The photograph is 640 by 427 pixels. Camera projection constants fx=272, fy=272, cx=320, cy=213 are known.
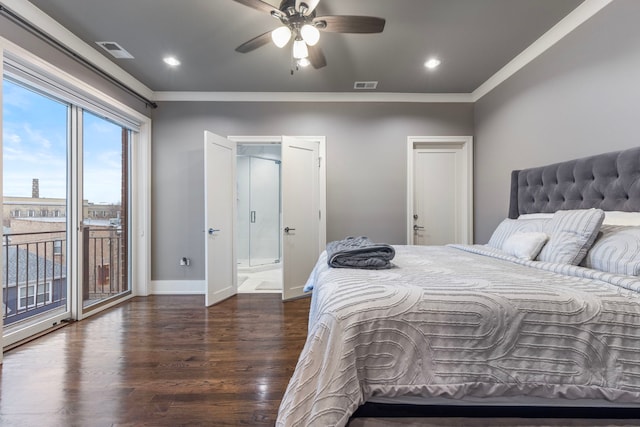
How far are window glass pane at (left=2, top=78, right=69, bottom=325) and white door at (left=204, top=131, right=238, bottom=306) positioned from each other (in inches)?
52.0

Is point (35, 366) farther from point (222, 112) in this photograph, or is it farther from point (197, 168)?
point (222, 112)

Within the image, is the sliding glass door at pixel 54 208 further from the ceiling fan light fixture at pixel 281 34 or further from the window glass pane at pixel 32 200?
the ceiling fan light fixture at pixel 281 34

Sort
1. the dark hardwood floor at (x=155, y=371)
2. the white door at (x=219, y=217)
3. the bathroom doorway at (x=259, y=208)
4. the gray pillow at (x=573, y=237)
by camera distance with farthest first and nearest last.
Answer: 1. the bathroom doorway at (x=259, y=208)
2. the white door at (x=219, y=217)
3. the gray pillow at (x=573, y=237)
4. the dark hardwood floor at (x=155, y=371)

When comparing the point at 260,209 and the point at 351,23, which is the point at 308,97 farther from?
the point at 260,209

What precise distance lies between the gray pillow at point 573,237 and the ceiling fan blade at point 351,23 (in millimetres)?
1741

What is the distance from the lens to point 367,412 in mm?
1017

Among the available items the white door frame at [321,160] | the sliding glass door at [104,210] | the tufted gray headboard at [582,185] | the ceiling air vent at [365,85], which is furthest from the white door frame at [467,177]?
the sliding glass door at [104,210]

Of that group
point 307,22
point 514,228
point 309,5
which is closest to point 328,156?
point 307,22

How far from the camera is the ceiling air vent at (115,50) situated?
8.50 ft

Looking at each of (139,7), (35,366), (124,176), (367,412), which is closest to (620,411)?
(367,412)

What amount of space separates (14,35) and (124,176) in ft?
5.57

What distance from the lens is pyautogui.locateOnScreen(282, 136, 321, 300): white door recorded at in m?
3.40

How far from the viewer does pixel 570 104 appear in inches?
87.9

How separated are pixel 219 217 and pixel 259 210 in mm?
2276
